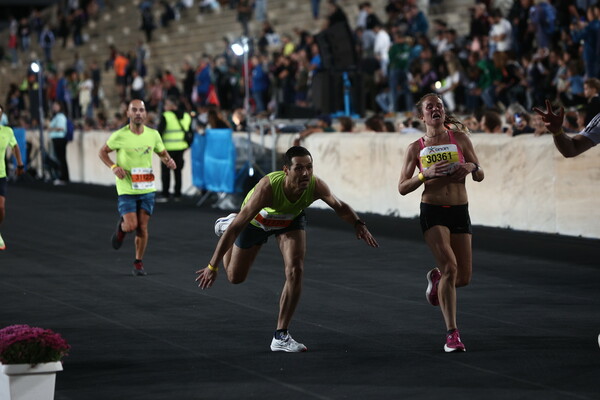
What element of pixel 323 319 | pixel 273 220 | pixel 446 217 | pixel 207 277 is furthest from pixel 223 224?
pixel 446 217

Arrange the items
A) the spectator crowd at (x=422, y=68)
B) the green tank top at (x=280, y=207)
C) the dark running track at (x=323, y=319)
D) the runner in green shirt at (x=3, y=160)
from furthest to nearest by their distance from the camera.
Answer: the spectator crowd at (x=422, y=68), the runner in green shirt at (x=3, y=160), the green tank top at (x=280, y=207), the dark running track at (x=323, y=319)

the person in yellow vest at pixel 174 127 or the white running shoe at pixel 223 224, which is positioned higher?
the person in yellow vest at pixel 174 127

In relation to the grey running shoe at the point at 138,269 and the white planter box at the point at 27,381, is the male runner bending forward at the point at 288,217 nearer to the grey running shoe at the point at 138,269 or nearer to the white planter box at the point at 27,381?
the white planter box at the point at 27,381

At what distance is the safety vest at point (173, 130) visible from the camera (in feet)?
79.6

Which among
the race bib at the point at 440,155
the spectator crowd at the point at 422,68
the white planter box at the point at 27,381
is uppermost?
the spectator crowd at the point at 422,68

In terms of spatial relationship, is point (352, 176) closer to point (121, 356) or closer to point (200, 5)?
point (121, 356)

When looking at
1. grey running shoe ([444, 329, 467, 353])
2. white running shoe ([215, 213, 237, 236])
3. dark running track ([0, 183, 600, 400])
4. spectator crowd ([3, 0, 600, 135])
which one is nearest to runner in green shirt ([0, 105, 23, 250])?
dark running track ([0, 183, 600, 400])

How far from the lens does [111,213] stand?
23.1m

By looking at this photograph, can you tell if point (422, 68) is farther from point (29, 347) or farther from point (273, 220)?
point (29, 347)

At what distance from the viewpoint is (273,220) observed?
31.4 feet

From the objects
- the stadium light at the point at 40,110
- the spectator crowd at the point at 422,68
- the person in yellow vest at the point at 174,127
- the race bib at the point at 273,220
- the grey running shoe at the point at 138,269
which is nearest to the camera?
the race bib at the point at 273,220

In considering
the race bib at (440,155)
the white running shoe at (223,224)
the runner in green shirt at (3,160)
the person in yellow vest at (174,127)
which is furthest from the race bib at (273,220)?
the person in yellow vest at (174,127)

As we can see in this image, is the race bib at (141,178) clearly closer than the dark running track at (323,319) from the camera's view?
No

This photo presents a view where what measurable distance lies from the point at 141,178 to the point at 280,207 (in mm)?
5292
